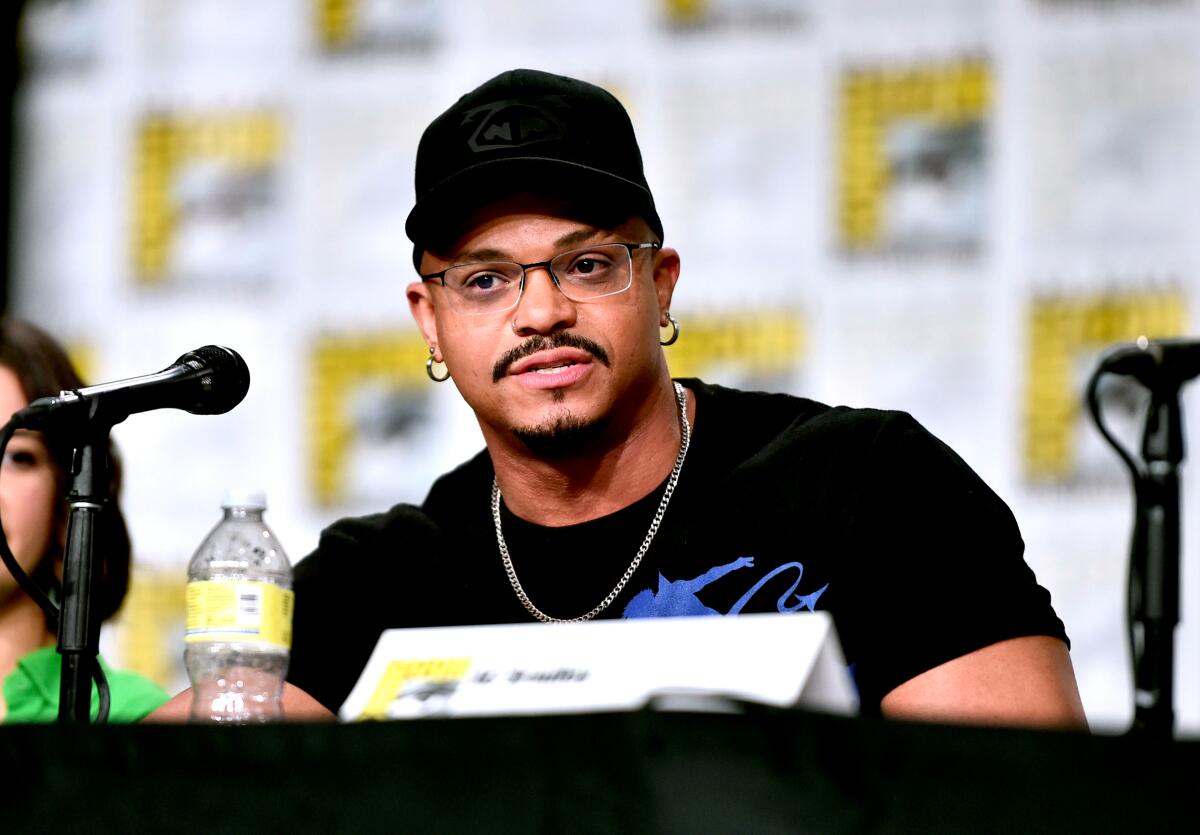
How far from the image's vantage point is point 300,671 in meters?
2.12

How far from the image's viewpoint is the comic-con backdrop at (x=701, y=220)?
3.12 metres

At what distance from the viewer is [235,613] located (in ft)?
4.85

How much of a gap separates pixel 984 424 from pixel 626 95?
38.6 inches

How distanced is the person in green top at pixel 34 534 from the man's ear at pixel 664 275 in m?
0.85

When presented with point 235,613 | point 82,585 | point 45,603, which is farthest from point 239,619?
point 45,603

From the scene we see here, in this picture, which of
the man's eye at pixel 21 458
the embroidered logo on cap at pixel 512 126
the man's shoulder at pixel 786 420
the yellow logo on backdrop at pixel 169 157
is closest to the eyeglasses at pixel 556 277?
the embroidered logo on cap at pixel 512 126

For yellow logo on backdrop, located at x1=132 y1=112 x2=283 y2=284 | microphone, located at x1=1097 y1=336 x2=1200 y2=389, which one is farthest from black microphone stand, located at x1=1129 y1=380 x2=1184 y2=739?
yellow logo on backdrop, located at x1=132 y1=112 x2=283 y2=284

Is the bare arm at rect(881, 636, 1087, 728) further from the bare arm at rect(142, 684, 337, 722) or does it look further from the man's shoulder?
the bare arm at rect(142, 684, 337, 722)

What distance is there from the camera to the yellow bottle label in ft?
4.85

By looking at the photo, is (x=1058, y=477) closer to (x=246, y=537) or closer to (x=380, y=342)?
(x=380, y=342)

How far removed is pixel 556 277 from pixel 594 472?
0.27m

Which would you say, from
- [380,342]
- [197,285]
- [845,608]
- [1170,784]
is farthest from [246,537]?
[197,285]

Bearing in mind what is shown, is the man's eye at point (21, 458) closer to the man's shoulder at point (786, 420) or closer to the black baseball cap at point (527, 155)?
the black baseball cap at point (527, 155)

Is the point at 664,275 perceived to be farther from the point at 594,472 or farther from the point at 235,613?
the point at 235,613
